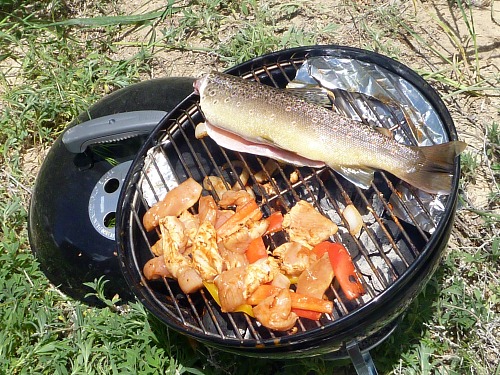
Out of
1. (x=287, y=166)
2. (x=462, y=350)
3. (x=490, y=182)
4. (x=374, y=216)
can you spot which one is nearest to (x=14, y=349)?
(x=287, y=166)

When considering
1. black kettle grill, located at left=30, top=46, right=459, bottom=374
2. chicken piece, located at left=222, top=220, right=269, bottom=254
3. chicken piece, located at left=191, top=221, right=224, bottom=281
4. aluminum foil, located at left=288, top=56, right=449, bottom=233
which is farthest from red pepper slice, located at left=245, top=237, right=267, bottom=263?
aluminum foil, located at left=288, top=56, right=449, bottom=233

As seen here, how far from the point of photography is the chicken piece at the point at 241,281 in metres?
2.50

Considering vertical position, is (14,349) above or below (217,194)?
below

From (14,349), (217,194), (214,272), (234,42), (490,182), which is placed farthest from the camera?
(234,42)

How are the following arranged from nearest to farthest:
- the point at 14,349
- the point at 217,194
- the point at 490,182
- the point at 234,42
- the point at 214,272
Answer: the point at 214,272, the point at 217,194, the point at 14,349, the point at 490,182, the point at 234,42

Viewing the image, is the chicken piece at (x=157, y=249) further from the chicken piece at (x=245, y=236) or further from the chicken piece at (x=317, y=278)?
the chicken piece at (x=317, y=278)

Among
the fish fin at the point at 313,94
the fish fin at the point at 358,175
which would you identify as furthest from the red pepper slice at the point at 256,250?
the fish fin at the point at 313,94

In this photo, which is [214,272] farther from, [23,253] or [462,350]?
[23,253]

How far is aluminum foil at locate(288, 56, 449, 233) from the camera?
2.68 m

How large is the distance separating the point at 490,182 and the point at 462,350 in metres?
1.13

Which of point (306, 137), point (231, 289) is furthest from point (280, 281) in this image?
point (306, 137)

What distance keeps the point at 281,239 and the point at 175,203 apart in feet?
Answer: 1.68

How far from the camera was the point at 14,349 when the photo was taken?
11.4 ft

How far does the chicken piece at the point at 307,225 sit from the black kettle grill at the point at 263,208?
0.26ft
